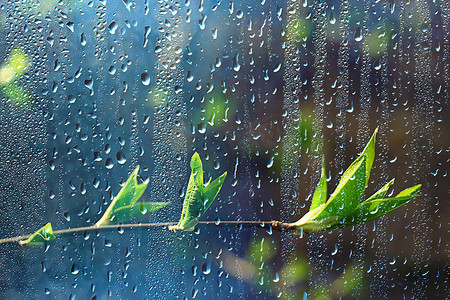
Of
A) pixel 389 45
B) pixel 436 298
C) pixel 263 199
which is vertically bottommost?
pixel 436 298

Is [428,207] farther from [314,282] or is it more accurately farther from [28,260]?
[28,260]

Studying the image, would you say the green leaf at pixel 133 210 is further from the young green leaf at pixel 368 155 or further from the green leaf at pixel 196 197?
the young green leaf at pixel 368 155

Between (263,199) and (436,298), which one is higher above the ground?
(263,199)

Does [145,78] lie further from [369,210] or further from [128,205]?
[369,210]

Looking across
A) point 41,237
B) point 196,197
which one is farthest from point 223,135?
point 41,237

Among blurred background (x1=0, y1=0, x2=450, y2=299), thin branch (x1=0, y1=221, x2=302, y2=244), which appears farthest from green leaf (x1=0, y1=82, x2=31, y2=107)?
thin branch (x1=0, y1=221, x2=302, y2=244)

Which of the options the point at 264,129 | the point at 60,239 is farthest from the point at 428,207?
the point at 60,239

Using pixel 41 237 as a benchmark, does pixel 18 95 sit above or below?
above
